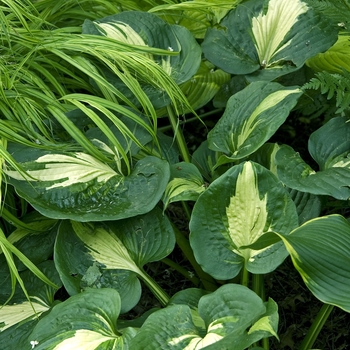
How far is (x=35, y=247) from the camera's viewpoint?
1.36m

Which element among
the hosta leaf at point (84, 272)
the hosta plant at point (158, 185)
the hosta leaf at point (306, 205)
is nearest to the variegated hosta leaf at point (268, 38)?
the hosta plant at point (158, 185)

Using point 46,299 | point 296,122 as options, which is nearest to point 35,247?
point 46,299

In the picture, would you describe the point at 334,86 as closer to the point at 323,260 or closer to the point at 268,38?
the point at 268,38

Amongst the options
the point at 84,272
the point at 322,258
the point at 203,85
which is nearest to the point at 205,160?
the point at 203,85

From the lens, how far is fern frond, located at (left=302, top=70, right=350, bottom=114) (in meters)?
1.22

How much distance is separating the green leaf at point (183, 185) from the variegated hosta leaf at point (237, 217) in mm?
67

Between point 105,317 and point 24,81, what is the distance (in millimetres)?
671

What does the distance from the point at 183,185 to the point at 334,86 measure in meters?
0.41

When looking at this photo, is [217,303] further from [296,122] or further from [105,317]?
[296,122]

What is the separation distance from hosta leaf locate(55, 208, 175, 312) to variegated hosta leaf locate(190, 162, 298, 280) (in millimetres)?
→ 106

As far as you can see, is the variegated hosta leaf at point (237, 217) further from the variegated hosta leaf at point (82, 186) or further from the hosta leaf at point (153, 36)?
the hosta leaf at point (153, 36)

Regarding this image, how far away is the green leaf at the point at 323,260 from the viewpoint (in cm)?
95

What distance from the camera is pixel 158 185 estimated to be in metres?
1.21

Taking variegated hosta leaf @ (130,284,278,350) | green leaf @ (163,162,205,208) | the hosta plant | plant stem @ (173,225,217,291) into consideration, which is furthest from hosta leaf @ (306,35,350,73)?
variegated hosta leaf @ (130,284,278,350)
